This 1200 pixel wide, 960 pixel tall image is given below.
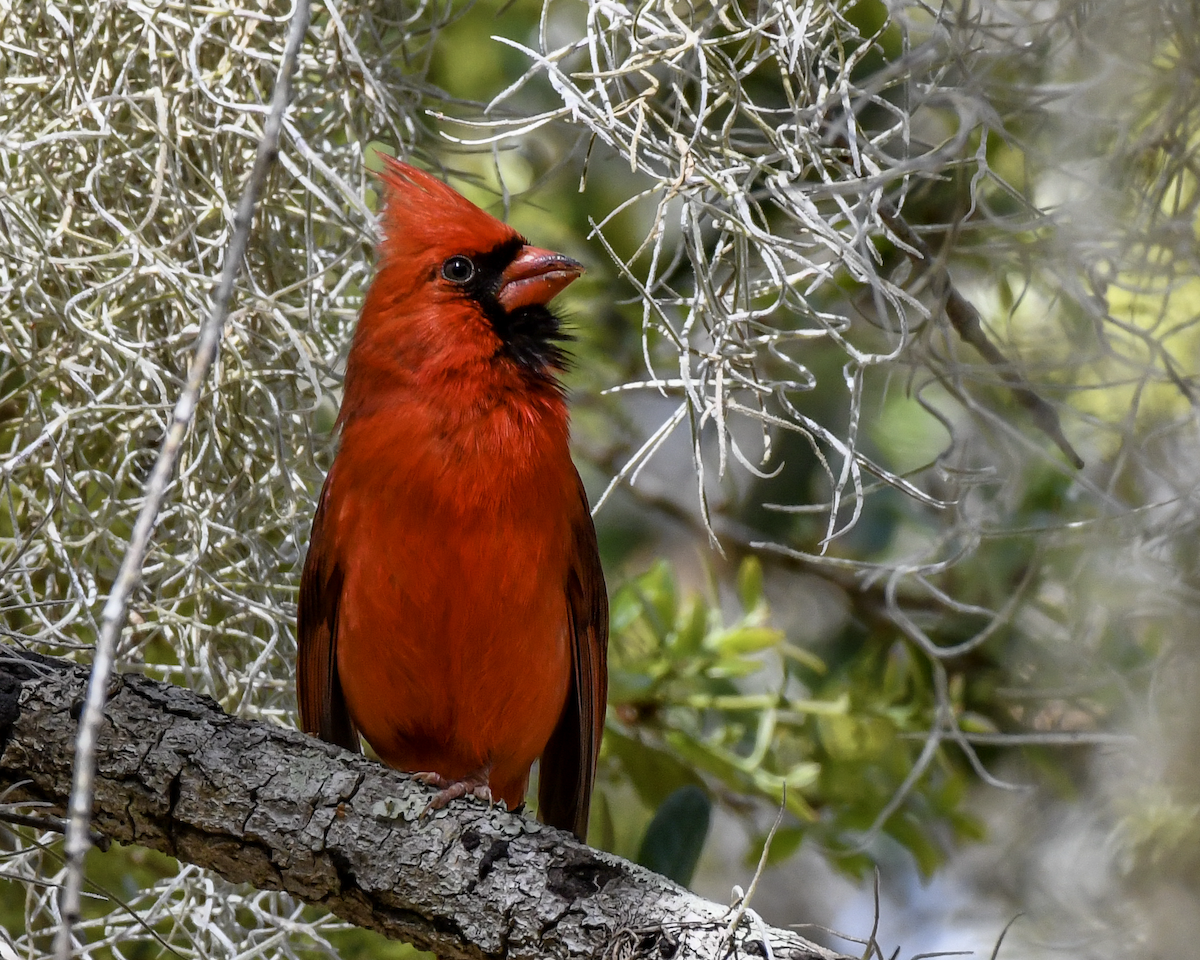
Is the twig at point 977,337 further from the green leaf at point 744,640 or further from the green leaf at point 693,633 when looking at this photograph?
the green leaf at point 693,633

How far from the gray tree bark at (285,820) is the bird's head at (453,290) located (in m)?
0.76

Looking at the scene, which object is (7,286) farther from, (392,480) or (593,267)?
(593,267)

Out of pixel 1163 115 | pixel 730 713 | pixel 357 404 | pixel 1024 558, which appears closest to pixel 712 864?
pixel 730 713

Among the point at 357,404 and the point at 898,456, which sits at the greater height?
the point at 357,404

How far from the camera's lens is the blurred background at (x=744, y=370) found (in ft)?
6.07

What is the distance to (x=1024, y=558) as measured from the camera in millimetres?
3023

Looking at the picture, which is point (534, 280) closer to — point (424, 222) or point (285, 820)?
point (424, 222)

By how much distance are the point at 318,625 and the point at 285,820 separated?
1.79 ft

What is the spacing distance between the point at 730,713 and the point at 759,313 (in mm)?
1489

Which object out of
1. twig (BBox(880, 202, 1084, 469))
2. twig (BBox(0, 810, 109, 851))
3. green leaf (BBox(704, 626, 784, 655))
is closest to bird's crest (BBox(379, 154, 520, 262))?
twig (BBox(880, 202, 1084, 469))

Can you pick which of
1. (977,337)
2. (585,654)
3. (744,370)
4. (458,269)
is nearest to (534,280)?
(458,269)

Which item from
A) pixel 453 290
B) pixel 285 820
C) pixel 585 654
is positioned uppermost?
pixel 453 290

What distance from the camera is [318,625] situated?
235cm

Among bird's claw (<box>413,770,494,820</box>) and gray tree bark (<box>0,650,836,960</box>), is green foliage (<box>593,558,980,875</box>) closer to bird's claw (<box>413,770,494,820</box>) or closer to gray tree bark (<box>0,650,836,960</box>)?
bird's claw (<box>413,770,494,820</box>)
